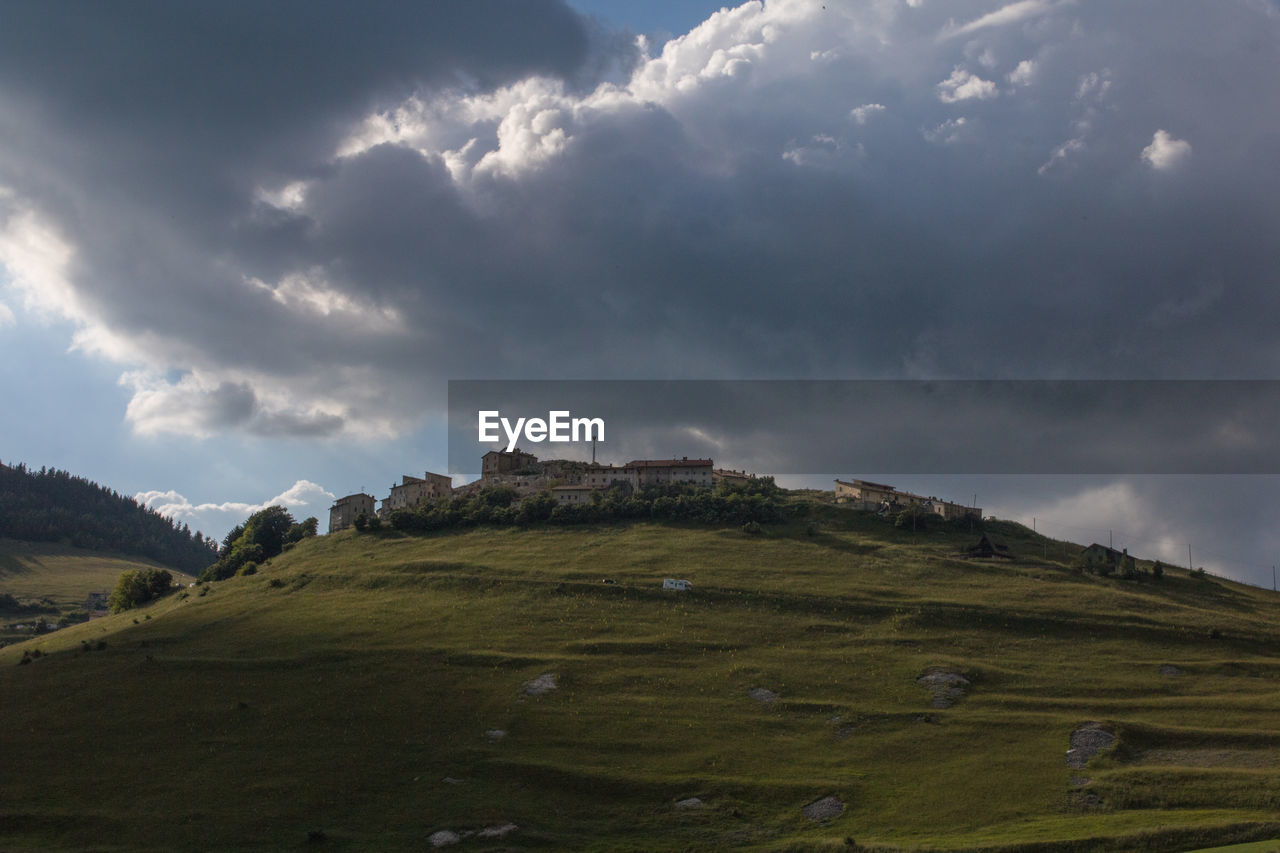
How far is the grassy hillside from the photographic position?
75438 mm

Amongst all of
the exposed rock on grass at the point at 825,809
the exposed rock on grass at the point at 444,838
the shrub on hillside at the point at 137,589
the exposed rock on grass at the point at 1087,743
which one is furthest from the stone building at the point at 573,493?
the exposed rock on grass at the point at 444,838

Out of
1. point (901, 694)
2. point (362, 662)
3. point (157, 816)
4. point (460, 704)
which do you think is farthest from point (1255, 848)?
point (362, 662)

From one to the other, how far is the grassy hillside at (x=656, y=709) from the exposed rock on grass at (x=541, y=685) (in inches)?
64.0

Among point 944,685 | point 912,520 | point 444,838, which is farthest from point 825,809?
point 912,520

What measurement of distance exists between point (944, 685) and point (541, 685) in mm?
45123

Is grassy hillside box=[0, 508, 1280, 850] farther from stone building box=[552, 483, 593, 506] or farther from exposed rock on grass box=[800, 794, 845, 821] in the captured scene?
stone building box=[552, 483, 593, 506]

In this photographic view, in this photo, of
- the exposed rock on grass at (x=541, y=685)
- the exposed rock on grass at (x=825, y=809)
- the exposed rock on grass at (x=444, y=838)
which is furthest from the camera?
the exposed rock on grass at (x=541, y=685)

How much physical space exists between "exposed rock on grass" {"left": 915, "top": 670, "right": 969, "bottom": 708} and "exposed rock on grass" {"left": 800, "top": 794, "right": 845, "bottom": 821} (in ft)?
84.6

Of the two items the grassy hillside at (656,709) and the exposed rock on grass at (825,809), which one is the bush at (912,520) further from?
the exposed rock on grass at (825,809)

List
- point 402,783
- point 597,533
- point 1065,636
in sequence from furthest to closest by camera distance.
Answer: point 597,533 → point 1065,636 → point 402,783

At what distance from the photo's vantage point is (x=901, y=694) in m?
103

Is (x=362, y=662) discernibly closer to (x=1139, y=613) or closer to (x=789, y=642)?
(x=789, y=642)

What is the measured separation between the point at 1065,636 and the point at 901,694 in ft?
107

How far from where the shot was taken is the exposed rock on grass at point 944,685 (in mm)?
101125
